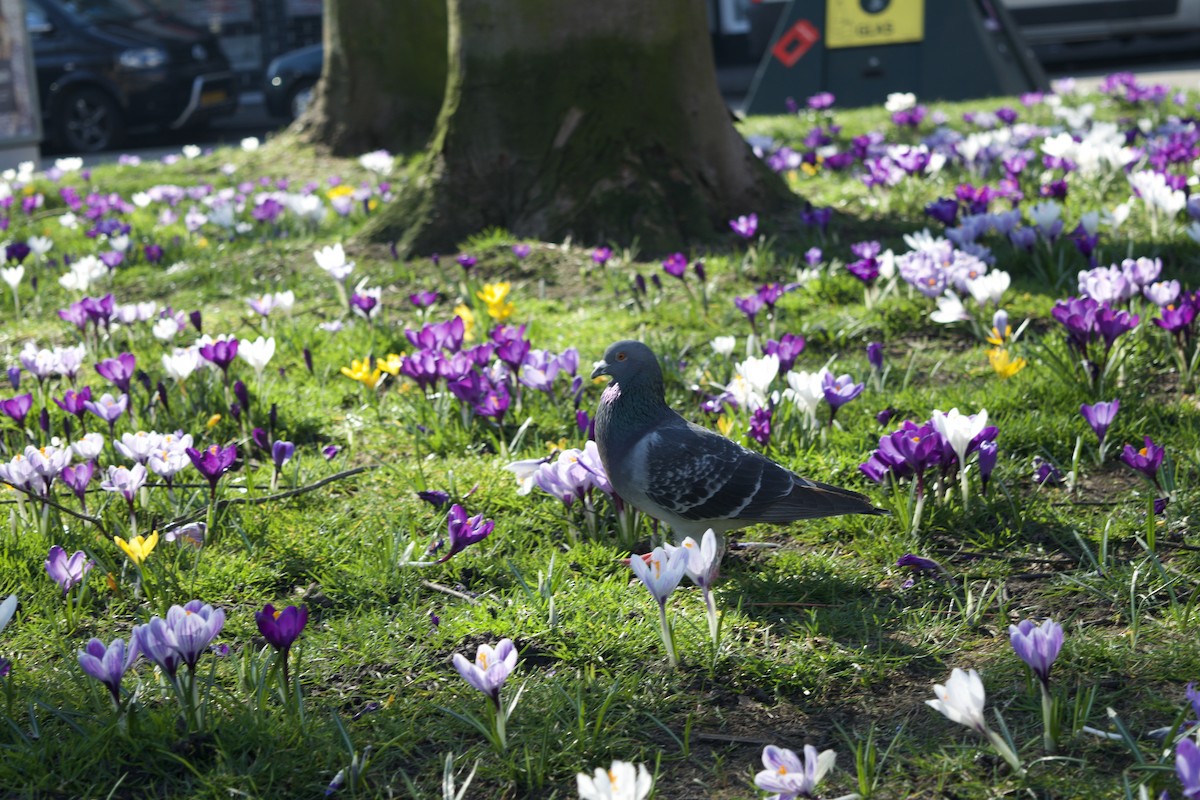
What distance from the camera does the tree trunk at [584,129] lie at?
5.81 meters

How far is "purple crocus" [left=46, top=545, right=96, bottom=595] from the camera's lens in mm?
2621

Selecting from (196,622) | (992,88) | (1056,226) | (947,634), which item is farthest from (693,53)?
(992,88)

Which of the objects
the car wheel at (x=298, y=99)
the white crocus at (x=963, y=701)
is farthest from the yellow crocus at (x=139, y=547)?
the car wheel at (x=298, y=99)

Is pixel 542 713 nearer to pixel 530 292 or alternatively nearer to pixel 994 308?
pixel 994 308

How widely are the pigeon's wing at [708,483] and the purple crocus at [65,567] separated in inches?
49.7

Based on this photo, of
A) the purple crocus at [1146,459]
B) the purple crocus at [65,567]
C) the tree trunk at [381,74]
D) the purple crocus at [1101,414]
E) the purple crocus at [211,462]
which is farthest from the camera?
the tree trunk at [381,74]

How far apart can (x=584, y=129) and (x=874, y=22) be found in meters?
6.71

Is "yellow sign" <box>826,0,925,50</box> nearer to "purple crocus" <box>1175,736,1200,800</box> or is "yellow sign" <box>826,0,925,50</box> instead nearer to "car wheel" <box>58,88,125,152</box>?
"car wheel" <box>58,88,125,152</box>

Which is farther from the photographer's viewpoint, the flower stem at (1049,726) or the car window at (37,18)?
the car window at (37,18)

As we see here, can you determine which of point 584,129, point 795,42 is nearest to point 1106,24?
point 795,42

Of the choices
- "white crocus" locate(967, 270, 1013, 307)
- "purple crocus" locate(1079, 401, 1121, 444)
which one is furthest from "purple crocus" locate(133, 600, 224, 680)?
"white crocus" locate(967, 270, 1013, 307)

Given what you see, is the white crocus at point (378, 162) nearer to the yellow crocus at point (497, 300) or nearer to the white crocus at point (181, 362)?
the yellow crocus at point (497, 300)

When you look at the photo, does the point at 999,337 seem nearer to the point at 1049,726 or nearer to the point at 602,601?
the point at 602,601

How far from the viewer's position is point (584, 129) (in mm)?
5848
